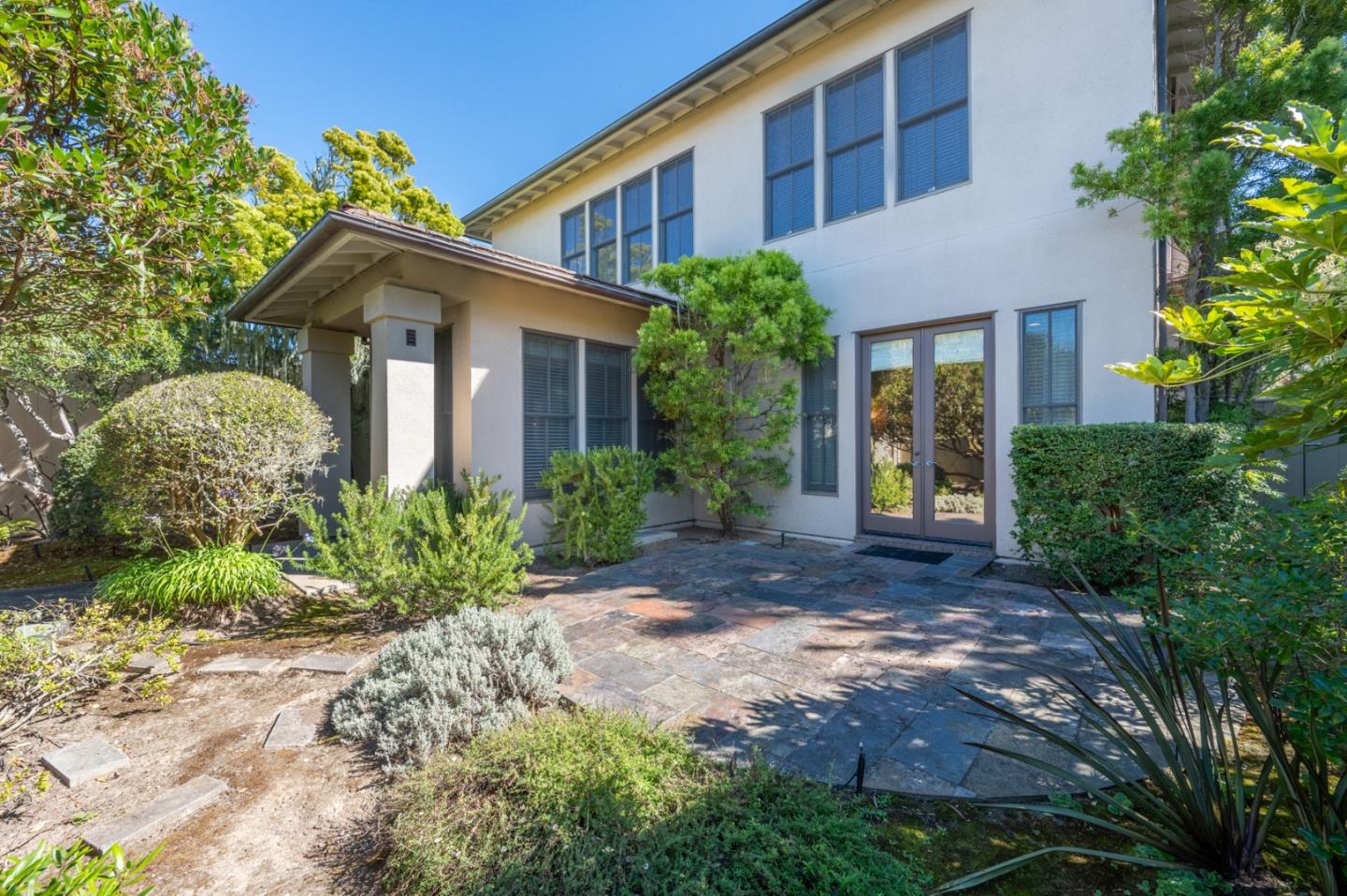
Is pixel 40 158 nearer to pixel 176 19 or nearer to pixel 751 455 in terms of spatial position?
pixel 176 19

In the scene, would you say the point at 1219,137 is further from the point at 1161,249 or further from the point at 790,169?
the point at 790,169

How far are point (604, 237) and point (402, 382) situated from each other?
607cm

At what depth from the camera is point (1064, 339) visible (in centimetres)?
600

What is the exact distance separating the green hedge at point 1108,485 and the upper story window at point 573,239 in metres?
8.67

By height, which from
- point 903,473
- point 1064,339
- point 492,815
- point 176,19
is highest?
point 176,19

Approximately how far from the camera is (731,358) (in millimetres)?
8188

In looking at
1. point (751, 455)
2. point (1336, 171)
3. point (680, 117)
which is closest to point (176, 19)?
point (1336, 171)

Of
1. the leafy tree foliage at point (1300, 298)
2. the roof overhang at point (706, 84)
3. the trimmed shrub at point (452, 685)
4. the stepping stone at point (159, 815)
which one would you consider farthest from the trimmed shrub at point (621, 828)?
the roof overhang at point (706, 84)

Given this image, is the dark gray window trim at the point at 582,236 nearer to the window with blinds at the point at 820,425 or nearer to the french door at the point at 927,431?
the window with blinds at the point at 820,425

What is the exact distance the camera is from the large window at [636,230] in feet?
33.0

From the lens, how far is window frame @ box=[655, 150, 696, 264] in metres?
9.32

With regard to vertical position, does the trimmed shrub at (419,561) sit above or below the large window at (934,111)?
below

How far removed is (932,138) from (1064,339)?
2.96m

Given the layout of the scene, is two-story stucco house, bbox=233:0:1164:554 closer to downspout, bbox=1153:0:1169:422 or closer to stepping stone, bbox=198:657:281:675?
downspout, bbox=1153:0:1169:422
